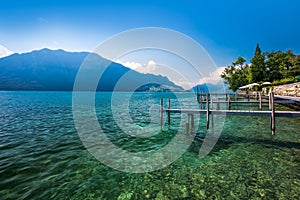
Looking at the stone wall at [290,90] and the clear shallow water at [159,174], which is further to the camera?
the stone wall at [290,90]

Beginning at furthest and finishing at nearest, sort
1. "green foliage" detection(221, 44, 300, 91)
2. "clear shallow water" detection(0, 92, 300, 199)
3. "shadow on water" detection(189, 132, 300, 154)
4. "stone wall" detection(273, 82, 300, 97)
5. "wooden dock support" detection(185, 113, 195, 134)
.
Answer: "green foliage" detection(221, 44, 300, 91) → "stone wall" detection(273, 82, 300, 97) → "wooden dock support" detection(185, 113, 195, 134) → "shadow on water" detection(189, 132, 300, 154) → "clear shallow water" detection(0, 92, 300, 199)

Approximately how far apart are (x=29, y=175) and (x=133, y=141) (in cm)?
638

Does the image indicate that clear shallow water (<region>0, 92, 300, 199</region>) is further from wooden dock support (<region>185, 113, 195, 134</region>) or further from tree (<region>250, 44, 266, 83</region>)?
tree (<region>250, 44, 266, 83</region>)

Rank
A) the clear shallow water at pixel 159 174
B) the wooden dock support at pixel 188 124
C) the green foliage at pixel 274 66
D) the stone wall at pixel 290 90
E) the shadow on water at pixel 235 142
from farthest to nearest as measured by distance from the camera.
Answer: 1. the green foliage at pixel 274 66
2. the stone wall at pixel 290 90
3. the wooden dock support at pixel 188 124
4. the shadow on water at pixel 235 142
5. the clear shallow water at pixel 159 174

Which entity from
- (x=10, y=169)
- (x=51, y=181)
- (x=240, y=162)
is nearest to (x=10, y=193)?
(x=51, y=181)

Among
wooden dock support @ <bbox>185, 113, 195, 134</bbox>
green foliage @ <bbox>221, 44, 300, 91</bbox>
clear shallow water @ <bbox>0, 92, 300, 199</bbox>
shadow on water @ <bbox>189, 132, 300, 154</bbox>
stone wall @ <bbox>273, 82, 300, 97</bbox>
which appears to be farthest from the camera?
green foliage @ <bbox>221, 44, 300, 91</bbox>

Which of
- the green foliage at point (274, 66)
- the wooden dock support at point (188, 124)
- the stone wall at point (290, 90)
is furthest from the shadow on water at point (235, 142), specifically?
the green foliage at point (274, 66)

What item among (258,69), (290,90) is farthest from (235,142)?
(258,69)

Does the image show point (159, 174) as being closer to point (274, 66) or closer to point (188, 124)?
point (188, 124)

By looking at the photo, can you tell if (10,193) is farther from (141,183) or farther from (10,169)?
(141,183)

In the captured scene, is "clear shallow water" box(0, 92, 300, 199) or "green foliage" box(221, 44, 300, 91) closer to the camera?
"clear shallow water" box(0, 92, 300, 199)

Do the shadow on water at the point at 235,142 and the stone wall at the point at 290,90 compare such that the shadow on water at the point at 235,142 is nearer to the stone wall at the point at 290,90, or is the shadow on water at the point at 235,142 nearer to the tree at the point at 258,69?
the stone wall at the point at 290,90

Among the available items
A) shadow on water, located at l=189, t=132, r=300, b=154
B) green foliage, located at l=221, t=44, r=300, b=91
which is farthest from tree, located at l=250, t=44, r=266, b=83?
shadow on water, located at l=189, t=132, r=300, b=154

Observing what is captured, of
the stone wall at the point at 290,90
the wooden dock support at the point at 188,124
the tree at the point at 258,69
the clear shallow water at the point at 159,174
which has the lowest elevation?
the clear shallow water at the point at 159,174
